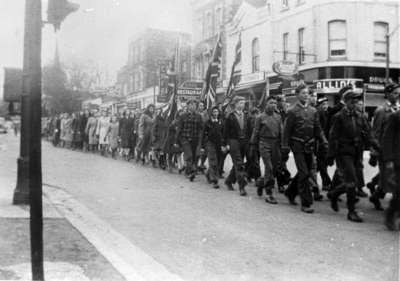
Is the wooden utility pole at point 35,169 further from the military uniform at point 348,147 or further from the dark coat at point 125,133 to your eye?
the dark coat at point 125,133

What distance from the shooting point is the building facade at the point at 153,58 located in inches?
998

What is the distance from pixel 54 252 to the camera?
15.8 feet

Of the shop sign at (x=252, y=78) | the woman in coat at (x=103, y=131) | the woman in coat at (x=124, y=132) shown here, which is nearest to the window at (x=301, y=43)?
the shop sign at (x=252, y=78)

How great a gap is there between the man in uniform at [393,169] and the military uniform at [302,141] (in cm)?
141

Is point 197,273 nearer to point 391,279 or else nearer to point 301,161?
point 391,279

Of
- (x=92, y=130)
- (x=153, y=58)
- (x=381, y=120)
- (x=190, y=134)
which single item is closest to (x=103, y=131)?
(x=92, y=130)

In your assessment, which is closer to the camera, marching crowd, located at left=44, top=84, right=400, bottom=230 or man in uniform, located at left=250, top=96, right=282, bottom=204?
marching crowd, located at left=44, top=84, right=400, bottom=230

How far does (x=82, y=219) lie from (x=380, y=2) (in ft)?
74.9

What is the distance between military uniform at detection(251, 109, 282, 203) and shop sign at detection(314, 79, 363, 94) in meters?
17.0

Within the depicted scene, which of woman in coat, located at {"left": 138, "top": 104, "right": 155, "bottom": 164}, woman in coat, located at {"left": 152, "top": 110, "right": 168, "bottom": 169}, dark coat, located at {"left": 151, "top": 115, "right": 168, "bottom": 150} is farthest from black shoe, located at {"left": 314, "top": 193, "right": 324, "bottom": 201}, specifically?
woman in coat, located at {"left": 138, "top": 104, "right": 155, "bottom": 164}

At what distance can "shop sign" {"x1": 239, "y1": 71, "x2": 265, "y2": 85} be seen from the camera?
28797 millimetres

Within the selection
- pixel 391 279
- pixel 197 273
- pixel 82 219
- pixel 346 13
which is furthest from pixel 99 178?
pixel 346 13

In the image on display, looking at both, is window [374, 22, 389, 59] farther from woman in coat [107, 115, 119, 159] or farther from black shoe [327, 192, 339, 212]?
black shoe [327, 192, 339, 212]

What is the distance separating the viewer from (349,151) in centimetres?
698
